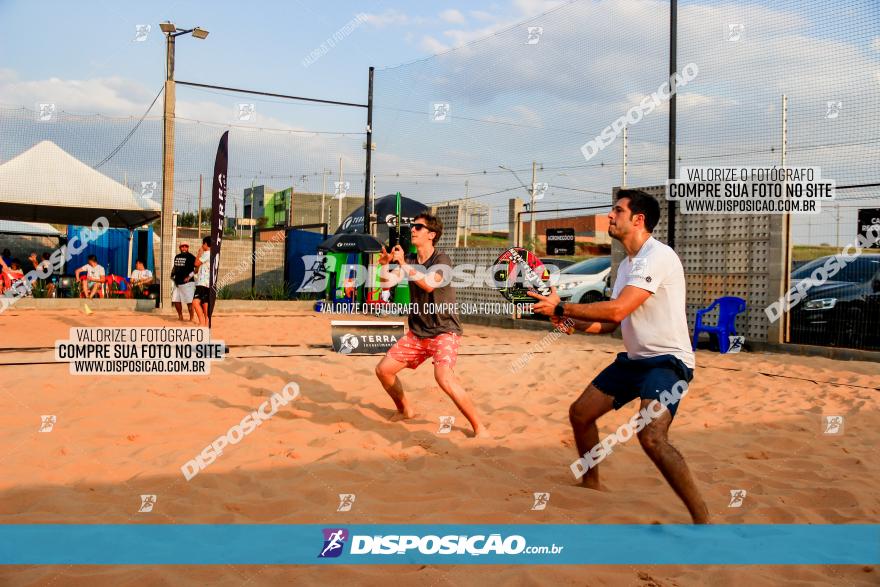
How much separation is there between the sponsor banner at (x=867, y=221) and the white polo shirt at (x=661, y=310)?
21.4ft

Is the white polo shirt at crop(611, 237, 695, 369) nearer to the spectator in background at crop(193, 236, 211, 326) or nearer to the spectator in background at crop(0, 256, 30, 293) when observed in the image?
the spectator in background at crop(193, 236, 211, 326)

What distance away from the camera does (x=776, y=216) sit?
10.1 metres

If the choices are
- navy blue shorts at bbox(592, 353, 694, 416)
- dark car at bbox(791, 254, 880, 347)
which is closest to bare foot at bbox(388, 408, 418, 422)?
navy blue shorts at bbox(592, 353, 694, 416)

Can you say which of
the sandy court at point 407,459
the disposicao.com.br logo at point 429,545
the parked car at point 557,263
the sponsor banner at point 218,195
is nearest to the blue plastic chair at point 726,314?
the sandy court at point 407,459

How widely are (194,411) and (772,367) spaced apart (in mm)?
6668

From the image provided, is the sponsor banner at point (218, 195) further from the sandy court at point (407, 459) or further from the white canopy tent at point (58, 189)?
the white canopy tent at point (58, 189)

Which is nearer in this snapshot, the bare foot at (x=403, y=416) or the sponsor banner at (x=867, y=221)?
the bare foot at (x=403, y=416)

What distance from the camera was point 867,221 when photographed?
877cm

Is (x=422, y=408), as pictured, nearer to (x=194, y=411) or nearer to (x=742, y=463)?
(x=194, y=411)

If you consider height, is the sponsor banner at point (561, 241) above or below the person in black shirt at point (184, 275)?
above

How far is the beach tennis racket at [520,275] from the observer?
408 centimetres

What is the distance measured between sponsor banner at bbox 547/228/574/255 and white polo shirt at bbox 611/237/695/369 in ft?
33.6

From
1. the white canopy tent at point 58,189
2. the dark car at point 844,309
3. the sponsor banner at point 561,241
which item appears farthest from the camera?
the white canopy tent at point 58,189

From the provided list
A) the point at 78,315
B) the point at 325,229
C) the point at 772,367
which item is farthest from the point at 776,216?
the point at 78,315
